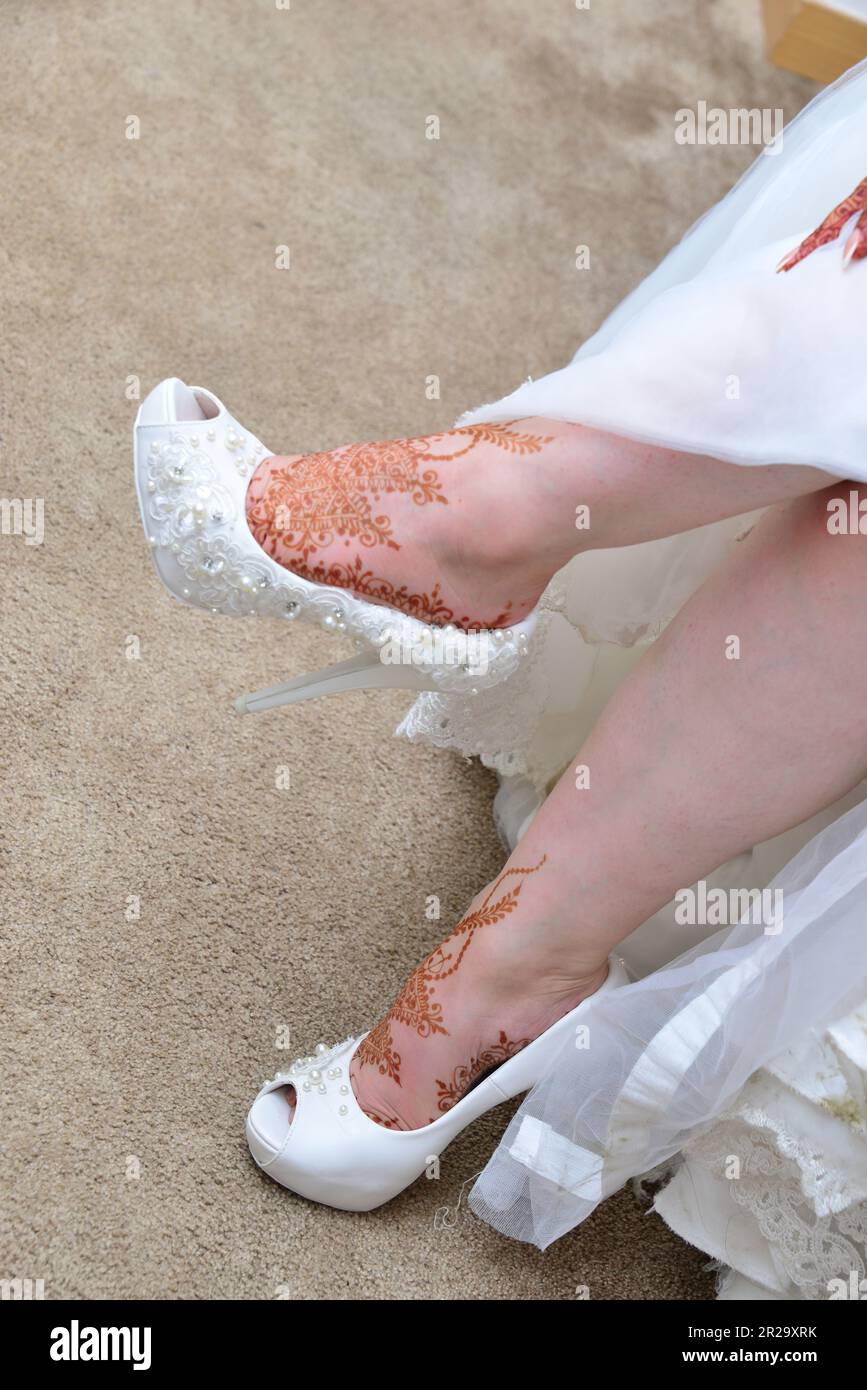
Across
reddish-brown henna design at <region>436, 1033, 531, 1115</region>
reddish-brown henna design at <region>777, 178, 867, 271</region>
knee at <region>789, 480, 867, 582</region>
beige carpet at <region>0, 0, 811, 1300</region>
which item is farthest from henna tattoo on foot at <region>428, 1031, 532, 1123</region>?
reddish-brown henna design at <region>777, 178, 867, 271</region>

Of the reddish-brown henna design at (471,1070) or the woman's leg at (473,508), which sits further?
the reddish-brown henna design at (471,1070)

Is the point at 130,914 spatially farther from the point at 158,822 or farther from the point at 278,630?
the point at 278,630

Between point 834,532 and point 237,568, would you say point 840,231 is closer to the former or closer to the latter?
point 834,532

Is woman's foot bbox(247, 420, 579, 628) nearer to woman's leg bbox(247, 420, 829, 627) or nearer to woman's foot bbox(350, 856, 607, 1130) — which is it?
woman's leg bbox(247, 420, 829, 627)

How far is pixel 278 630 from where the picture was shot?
1.12 metres

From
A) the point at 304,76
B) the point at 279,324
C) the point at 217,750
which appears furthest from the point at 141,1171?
the point at 304,76

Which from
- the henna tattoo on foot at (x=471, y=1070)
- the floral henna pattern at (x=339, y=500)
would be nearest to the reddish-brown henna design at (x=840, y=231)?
the floral henna pattern at (x=339, y=500)

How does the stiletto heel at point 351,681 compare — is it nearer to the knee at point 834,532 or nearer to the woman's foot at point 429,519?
the woman's foot at point 429,519

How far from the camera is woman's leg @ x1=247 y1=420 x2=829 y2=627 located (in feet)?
2.30

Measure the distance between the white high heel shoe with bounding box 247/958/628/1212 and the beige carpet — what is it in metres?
0.03

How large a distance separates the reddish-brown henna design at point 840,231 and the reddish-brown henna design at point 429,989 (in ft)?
1.23

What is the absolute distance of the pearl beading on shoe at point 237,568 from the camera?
0.73 m

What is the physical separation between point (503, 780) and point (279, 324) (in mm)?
563

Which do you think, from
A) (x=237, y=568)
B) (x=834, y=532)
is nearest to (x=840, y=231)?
(x=834, y=532)
